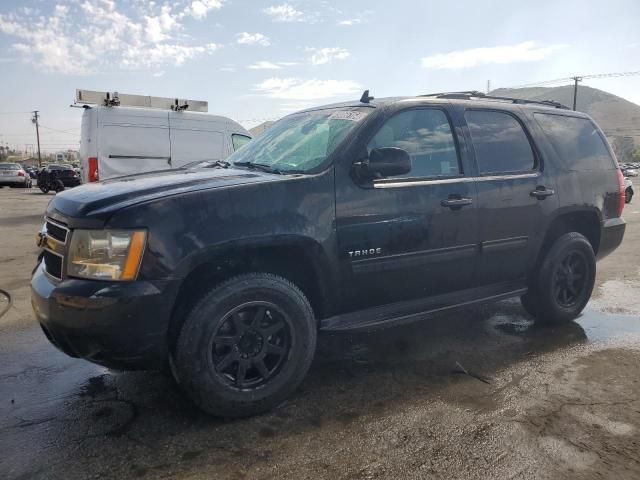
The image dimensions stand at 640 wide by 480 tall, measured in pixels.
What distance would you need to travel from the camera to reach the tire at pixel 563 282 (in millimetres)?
4410

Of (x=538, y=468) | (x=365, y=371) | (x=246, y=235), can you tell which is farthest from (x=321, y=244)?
(x=538, y=468)

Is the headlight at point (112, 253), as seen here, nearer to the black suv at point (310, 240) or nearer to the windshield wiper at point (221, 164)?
the black suv at point (310, 240)

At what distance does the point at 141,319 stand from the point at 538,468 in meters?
2.06

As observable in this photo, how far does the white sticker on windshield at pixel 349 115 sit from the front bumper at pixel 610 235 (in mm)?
2740

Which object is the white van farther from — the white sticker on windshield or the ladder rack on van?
the white sticker on windshield

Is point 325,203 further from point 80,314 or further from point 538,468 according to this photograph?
point 538,468

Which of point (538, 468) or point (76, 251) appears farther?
point (76, 251)

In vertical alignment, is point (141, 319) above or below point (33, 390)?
above

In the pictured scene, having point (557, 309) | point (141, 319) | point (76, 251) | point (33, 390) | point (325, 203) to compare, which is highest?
point (325, 203)

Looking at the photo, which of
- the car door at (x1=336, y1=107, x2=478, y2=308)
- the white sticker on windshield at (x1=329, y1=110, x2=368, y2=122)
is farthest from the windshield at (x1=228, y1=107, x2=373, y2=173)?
the car door at (x1=336, y1=107, x2=478, y2=308)

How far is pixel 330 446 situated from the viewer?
263cm

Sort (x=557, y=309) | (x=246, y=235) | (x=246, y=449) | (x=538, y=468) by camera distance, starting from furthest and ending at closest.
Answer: (x=557, y=309) → (x=246, y=235) → (x=246, y=449) → (x=538, y=468)

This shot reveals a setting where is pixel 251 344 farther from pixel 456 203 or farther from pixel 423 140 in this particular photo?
pixel 423 140

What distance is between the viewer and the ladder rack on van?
405 inches
